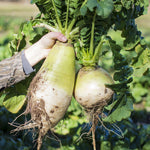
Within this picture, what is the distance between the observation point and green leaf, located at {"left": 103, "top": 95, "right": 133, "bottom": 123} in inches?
75.4

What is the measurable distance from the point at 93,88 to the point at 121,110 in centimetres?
29

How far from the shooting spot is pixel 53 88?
6.26ft

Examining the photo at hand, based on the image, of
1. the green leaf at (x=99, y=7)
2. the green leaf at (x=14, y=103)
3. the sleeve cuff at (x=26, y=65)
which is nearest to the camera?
the green leaf at (x=99, y=7)

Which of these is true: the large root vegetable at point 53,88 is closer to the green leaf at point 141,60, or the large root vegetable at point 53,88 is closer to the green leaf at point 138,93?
the green leaf at point 141,60

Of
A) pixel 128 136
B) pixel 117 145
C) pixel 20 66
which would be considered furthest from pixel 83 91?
pixel 128 136

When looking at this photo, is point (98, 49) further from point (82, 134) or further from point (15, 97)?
point (15, 97)

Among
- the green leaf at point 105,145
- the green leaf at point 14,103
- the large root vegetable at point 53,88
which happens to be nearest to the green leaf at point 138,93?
the green leaf at point 105,145

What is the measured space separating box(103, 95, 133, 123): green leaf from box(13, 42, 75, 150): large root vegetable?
0.37 m

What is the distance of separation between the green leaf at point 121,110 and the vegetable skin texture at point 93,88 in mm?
111

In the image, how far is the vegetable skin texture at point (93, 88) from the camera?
1.93 m

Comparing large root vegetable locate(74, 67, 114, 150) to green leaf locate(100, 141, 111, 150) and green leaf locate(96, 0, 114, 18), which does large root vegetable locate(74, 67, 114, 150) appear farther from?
green leaf locate(100, 141, 111, 150)

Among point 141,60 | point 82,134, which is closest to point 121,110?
point 82,134

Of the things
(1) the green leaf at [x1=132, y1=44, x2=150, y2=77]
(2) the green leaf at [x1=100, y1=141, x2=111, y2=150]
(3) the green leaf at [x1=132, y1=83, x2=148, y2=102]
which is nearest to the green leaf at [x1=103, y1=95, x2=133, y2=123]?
(1) the green leaf at [x1=132, y1=44, x2=150, y2=77]

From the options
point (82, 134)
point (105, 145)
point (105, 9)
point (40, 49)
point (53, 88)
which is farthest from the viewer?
point (105, 145)
